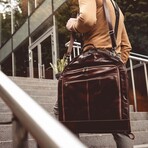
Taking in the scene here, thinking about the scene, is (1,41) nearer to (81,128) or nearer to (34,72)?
(34,72)

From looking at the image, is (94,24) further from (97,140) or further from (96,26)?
(97,140)

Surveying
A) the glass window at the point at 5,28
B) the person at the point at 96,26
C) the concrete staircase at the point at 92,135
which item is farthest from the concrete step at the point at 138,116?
the glass window at the point at 5,28

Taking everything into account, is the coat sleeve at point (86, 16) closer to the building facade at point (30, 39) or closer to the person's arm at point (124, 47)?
the person's arm at point (124, 47)

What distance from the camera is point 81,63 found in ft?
7.01

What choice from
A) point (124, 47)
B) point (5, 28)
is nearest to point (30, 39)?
point (5, 28)

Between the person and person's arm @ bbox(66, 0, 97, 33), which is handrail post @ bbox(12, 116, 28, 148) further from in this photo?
person's arm @ bbox(66, 0, 97, 33)

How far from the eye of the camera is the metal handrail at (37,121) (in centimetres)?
78

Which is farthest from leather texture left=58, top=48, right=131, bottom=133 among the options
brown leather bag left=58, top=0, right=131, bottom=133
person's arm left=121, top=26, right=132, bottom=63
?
person's arm left=121, top=26, right=132, bottom=63

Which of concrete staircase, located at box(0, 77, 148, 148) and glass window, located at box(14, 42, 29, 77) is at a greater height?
glass window, located at box(14, 42, 29, 77)

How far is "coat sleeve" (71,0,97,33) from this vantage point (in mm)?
2133

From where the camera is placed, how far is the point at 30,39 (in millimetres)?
14641

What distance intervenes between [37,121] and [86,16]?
4.40 ft

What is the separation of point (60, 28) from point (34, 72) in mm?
2048

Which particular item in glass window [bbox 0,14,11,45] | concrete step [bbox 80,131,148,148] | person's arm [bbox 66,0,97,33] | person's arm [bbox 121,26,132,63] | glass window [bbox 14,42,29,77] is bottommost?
concrete step [bbox 80,131,148,148]
